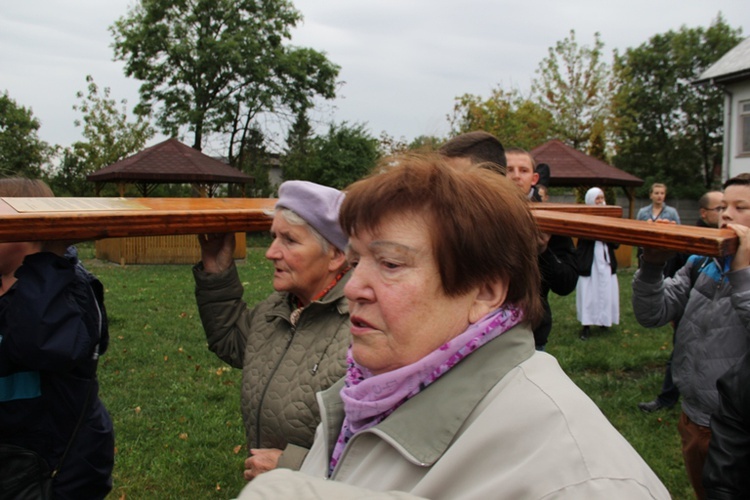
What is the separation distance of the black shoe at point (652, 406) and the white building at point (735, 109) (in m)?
23.9

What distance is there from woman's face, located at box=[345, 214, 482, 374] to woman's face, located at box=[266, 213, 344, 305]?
1057mm

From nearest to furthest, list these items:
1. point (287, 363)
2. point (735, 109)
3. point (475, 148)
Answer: point (287, 363)
point (475, 148)
point (735, 109)

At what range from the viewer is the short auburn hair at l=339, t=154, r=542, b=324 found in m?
1.41

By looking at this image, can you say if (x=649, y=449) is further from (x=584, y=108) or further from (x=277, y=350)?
(x=584, y=108)

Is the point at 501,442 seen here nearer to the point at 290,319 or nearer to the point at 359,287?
the point at 359,287

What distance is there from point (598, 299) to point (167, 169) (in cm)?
1460

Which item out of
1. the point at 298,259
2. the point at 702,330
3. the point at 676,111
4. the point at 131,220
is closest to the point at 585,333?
the point at 702,330

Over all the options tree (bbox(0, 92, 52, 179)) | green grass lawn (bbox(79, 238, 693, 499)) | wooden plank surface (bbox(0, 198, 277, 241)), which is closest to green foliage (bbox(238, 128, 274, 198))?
tree (bbox(0, 92, 52, 179))

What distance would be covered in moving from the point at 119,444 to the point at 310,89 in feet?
96.7

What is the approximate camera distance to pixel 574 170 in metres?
20.0

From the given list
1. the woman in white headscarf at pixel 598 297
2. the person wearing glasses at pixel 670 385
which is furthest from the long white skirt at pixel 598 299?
the person wearing glasses at pixel 670 385

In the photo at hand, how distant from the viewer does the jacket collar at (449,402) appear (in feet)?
4.11

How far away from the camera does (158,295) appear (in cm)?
1163

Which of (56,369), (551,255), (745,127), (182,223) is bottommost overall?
(56,369)
